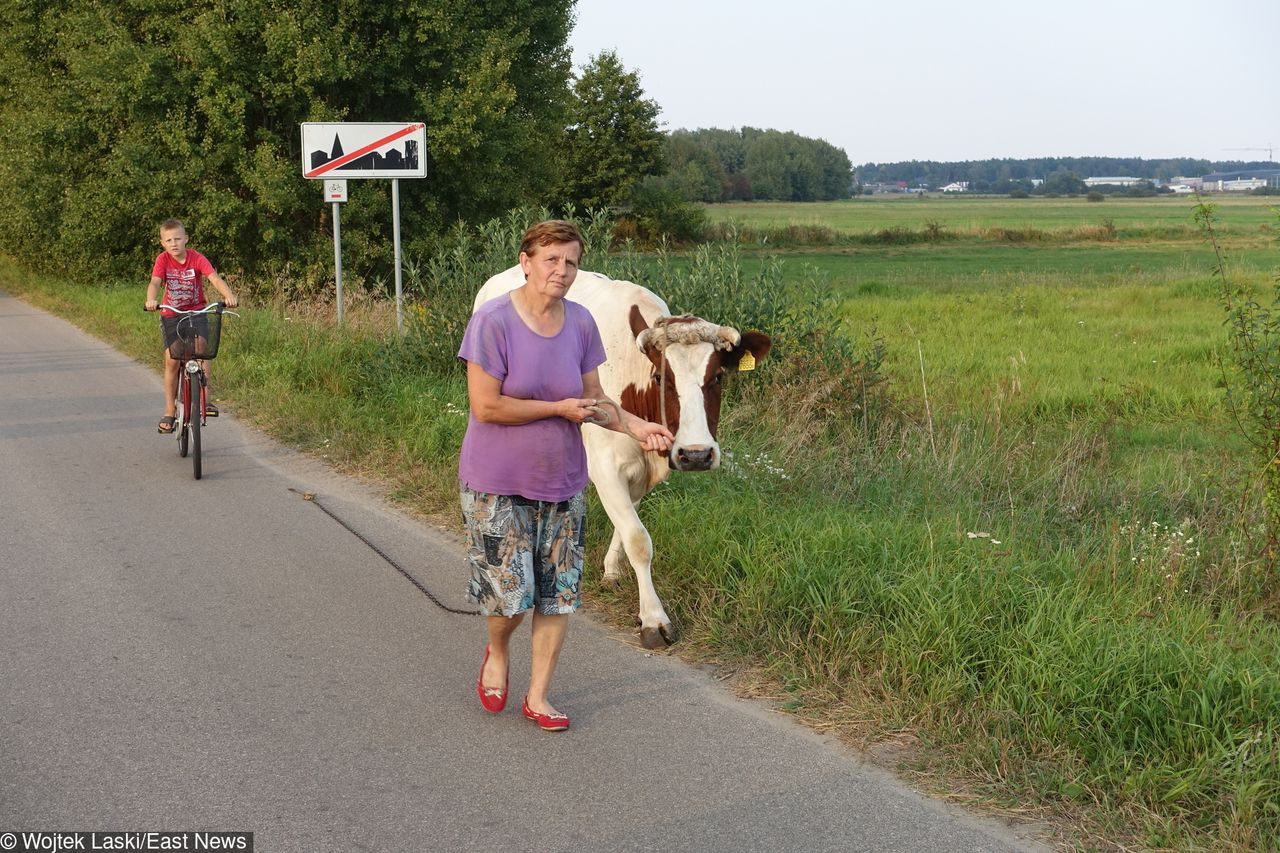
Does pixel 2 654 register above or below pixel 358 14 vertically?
below

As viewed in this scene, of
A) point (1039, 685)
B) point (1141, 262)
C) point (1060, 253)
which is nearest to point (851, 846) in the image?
point (1039, 685)

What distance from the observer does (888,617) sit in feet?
19.2

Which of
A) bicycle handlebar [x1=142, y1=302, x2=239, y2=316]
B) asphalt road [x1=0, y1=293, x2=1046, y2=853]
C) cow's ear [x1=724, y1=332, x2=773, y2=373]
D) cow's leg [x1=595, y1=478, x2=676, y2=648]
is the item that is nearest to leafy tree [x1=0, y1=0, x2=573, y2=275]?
bicycle handlebar [x1=142, y1=302, x2=239, y2=316]

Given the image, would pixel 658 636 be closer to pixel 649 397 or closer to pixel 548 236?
pixel 649 397

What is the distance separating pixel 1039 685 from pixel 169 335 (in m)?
7.91

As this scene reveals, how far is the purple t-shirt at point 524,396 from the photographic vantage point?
4875 mm

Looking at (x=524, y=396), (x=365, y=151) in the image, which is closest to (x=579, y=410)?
(x=524, y=396)

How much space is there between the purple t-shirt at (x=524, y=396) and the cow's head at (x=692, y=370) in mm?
848

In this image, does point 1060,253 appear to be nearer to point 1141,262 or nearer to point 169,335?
point 1141,262

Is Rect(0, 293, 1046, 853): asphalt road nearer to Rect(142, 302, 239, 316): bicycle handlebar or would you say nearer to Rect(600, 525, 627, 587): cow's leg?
Rect(600, 525, 627, 587): cow's leg

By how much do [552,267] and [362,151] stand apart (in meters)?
10.3

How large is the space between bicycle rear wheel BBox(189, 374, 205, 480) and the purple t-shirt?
17.9 ft

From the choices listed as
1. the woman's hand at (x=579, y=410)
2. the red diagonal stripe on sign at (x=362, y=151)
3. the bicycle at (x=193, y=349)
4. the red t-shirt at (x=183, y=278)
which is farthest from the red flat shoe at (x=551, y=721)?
the red diagonal stripe on sign at (x=362, y=151)

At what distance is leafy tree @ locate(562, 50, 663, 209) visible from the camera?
60.4 m
